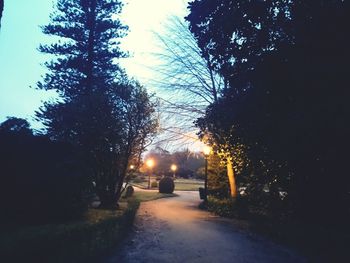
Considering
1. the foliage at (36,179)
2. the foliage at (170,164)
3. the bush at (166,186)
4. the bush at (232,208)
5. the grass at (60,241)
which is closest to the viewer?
the grass at (60,241)

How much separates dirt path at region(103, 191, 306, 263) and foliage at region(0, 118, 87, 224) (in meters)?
2.32

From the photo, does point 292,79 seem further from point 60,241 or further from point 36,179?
point 36,179

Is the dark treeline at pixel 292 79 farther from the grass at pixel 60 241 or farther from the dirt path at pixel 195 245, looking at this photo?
the grass at pixel 60 241

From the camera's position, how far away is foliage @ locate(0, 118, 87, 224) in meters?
8.71

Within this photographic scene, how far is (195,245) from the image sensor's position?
9523mm

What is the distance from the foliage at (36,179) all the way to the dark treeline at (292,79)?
5.45 m

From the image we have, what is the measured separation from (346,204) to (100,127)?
428 inches

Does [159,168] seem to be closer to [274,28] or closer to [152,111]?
[152,111]

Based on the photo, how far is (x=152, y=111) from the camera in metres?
17.0

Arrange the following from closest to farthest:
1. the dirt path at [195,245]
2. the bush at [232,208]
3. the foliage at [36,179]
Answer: the dirt path at [195,245], the foliage at [36,179], the bush at [232,208]

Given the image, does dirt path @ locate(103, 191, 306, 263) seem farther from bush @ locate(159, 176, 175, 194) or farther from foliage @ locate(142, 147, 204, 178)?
foliage @ locate(142, 147, 204, 178)

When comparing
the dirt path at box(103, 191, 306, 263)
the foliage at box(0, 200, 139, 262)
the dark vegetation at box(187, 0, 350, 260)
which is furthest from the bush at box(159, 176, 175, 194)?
the foliage at box(0, 200, 139, 262)

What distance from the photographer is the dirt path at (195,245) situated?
8039 millimetres

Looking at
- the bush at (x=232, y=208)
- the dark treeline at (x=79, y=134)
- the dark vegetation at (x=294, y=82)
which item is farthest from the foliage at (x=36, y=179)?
the bush at (x=232, y=208)
